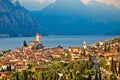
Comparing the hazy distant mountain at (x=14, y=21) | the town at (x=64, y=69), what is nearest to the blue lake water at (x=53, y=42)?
the town at (x=64, y=69)

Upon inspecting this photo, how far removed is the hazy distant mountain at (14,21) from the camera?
149 m

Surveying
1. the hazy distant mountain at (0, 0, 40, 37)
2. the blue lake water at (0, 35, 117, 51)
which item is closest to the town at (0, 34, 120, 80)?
the blue lake water at (0, 35, 117, 51)

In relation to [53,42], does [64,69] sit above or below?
below

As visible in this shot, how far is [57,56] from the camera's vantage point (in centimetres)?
3975

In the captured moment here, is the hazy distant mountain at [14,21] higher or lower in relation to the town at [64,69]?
higher

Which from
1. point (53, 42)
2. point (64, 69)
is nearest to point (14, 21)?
point (53, 42)

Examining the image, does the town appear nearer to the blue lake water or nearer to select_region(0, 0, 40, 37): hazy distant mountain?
the blue lake water

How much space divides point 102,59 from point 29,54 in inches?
408

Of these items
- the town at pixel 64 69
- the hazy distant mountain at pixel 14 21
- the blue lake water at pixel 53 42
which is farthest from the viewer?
the hazy distant mountain at pixel 14 21

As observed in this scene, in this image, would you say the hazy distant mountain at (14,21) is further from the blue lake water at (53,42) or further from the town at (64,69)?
the town at (64,69)

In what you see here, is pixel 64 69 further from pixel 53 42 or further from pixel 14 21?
pixel 14 21

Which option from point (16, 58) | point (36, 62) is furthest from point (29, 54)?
point (36, 62)

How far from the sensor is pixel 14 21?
511 feet

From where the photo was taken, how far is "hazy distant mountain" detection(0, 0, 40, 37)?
489 feet
